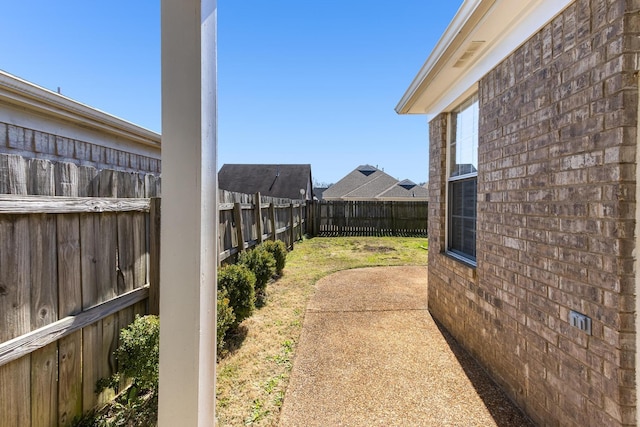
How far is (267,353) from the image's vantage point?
3.42 m

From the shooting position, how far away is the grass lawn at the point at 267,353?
2475 millimetres

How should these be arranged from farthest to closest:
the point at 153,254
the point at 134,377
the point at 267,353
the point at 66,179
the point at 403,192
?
the point at 403,192
the point at 267,353
the point at 153,254
the point at 134,377
the point at 66,179

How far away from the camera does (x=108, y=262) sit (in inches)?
90.4

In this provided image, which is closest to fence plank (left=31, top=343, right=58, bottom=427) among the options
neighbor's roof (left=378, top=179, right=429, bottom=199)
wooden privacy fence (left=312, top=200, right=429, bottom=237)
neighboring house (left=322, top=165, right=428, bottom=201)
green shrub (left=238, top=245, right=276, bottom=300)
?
green shrub (left=238, top=245, right=276, bottom=300)

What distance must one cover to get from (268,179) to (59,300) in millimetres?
22588

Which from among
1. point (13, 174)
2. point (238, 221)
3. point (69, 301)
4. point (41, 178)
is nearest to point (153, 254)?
point (69, 301)

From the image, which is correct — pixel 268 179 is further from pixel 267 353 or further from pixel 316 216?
pixel 267 353

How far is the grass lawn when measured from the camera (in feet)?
8.12

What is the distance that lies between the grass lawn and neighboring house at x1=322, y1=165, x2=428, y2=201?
12.9m

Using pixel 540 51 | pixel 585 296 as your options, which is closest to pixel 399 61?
pixel 540 51

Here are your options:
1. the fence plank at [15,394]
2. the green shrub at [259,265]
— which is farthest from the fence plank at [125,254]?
the green shrub at [259,265]

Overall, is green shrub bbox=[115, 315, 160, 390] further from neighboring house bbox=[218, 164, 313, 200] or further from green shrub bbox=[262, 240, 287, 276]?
neighboring house bbox=[218, 164, 313, 200]

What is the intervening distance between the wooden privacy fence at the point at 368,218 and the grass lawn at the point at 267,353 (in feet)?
21.5

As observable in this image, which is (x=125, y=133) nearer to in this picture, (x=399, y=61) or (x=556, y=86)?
(x=556, y=86)
